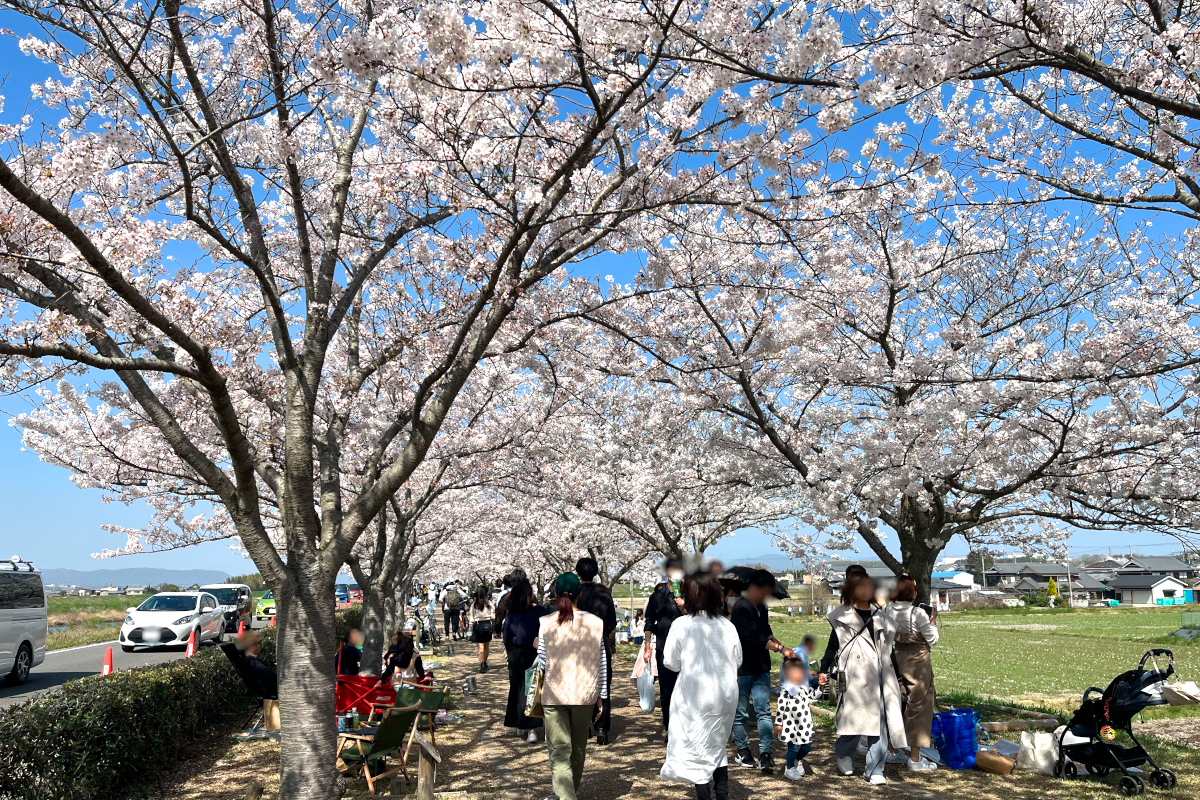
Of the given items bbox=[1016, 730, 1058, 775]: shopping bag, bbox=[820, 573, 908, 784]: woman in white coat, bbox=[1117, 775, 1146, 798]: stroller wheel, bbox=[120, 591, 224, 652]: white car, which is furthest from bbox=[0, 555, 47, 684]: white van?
bbox=[1117, 775, 1146, 798]: stroller wheel

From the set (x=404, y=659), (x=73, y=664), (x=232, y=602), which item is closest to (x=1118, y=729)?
(x=404, y=659)

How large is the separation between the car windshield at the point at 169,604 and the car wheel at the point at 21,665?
25.7 feet

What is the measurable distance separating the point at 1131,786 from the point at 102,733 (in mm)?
7196

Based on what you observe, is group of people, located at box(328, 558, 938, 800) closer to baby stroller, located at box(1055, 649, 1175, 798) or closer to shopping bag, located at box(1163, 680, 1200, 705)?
baby stroller, located at box(1055, 649, 1175, 798)

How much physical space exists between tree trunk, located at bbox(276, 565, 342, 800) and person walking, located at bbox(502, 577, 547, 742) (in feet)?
9.75

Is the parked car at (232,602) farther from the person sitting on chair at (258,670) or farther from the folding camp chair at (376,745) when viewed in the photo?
the folding camp chair at (376,745)

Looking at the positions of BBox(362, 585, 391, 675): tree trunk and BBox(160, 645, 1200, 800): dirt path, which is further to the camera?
BBox(362, 585, 391, 675): tree trunk

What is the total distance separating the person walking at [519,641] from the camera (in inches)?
315

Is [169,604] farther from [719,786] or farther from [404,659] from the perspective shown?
[719,786]

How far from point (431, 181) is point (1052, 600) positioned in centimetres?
7805

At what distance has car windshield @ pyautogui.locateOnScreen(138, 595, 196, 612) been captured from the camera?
21388 mm

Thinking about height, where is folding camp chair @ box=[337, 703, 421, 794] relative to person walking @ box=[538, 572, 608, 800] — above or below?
below

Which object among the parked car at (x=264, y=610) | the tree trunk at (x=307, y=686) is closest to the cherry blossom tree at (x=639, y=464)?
the tree trunk at (x=307, y=686)

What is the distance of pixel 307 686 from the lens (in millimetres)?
5031
